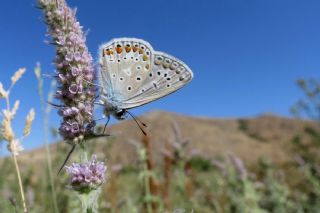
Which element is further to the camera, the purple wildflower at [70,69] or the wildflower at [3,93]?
the wildflower at [3,93]

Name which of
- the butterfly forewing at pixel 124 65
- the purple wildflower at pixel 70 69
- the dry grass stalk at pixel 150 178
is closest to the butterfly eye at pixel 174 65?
the butterfly forewing at pixel 124 65

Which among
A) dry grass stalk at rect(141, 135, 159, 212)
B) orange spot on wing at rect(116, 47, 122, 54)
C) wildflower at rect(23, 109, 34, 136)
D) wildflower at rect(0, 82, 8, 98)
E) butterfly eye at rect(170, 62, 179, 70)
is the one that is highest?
orange spot on wing at rect(116, 47, 122, 54)

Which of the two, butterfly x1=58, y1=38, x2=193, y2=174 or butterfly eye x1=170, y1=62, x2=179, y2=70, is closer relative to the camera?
butterfly x1=58, y1=38, x2=193, y2=174

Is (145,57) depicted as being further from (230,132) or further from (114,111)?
(230,132)

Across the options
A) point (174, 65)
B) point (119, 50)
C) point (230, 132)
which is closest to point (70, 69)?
point (119, 50)

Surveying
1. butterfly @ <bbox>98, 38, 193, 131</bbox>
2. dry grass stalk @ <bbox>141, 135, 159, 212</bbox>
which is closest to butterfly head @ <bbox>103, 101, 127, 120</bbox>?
butterfly @ <bbox>98, 38, 193, 131</bbox>

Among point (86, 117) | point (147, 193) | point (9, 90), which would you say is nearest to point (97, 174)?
point (86, 117)

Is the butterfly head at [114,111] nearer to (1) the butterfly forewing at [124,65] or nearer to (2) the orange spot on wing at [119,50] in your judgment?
(1) the butterfly forewing at [124,65]

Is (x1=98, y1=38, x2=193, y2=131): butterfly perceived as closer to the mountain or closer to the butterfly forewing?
the butterfly forewing
